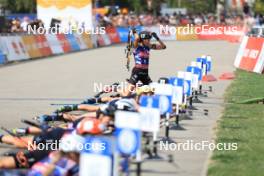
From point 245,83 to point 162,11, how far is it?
6813cm

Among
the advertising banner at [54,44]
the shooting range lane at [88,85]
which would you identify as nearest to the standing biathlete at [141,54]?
the shooting range lane at [88,85]

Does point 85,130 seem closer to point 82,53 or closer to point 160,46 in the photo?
point 160,46

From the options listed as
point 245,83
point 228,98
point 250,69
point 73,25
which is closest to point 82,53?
point 73,25

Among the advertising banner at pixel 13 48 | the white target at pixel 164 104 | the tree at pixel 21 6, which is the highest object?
the white target at pixel 164 104

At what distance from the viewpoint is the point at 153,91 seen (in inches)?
438

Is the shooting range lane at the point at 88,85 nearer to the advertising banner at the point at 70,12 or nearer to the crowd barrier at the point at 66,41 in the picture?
the crowd barrier at the point at 66,41

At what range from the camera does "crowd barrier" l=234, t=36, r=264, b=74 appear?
23.9m

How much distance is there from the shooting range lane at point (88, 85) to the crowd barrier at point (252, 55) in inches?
28.5

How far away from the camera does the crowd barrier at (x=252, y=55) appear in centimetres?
2388

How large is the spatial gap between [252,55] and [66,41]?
1259 cm

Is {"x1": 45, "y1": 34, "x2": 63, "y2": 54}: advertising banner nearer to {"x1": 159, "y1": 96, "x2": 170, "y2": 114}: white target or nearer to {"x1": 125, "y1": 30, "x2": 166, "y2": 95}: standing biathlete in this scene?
{"x1": 125, "y1": 30, "x2": 166, "y2": 95}: standing biathlete

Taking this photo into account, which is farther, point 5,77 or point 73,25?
point 73,25

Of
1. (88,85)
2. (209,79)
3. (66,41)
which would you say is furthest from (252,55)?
(66,41)

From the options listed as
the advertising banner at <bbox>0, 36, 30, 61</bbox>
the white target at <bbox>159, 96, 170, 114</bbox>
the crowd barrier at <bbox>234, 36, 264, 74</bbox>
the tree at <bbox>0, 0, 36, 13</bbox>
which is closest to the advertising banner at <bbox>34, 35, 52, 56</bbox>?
the advertising banner at <bbox>0, 36, 30, 61</bbox>
